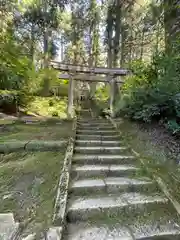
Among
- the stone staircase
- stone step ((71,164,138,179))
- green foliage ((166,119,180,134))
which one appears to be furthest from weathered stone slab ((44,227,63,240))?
green foliage ((166,119,180,134))

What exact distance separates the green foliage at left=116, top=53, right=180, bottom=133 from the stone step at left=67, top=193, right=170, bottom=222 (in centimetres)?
174

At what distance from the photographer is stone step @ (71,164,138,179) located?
2.85 metres

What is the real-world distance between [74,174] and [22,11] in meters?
13.3

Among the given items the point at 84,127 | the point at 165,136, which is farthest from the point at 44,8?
the point at 165,136

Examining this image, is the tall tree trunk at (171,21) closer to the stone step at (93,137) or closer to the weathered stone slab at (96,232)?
the stone step at (93,137)

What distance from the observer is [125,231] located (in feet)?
6.08

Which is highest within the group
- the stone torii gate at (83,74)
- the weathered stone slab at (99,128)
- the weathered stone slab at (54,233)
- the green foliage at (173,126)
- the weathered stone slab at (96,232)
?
the stone torii gate at (83,74)

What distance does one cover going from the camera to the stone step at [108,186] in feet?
8.11

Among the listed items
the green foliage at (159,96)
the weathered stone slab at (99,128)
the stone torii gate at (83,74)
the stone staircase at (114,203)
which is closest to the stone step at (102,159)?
the stone staircase at (114,203)

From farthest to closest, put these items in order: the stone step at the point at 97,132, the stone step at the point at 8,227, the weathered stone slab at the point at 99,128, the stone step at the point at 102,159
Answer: the weathered stone slab at the point at 99,128
the stone step at the point at 97,132
the stone step at the point at 102,159
the stone step at the point at 8,227

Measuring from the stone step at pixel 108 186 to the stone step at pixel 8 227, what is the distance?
829 millimetres

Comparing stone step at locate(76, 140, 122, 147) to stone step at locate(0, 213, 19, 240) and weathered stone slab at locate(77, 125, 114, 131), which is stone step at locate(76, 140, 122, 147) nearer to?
weathered stone slab at locate(77, 125, 114, 131)

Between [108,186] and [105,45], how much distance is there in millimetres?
14084

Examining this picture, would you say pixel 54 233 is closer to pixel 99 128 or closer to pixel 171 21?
pixel 99 128
